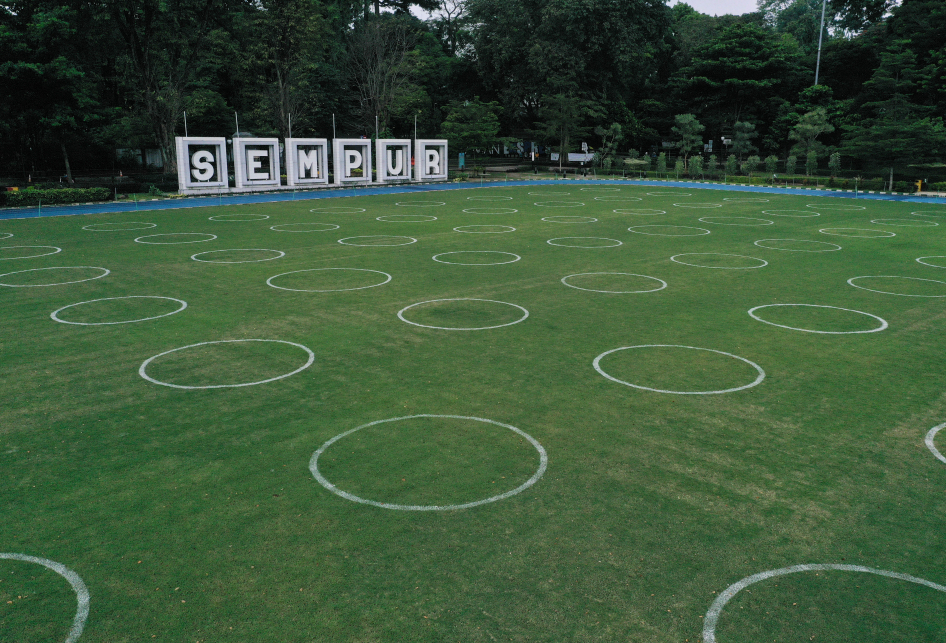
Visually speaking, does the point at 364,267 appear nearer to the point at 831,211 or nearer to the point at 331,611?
the point at 331,611

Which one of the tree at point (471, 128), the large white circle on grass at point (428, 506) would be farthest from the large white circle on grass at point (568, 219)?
the tree at point (471, 128)

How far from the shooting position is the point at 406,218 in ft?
85.9

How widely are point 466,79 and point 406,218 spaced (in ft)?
151

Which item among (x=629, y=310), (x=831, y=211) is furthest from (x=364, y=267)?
(x=831, y=211)

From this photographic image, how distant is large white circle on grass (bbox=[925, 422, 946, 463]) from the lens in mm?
7207

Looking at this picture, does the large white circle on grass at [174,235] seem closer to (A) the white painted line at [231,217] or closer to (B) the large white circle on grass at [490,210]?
(A) the white painted line at [231,217]

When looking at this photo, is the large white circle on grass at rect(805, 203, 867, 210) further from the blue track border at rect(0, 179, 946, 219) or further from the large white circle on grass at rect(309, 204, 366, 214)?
the large white circle on grass at rect(309, 204, 366, 214)

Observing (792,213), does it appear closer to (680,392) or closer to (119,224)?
(680,392)

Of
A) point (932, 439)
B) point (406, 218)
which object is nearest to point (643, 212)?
point (406, 218)

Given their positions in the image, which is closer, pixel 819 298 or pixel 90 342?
pixel 90 342

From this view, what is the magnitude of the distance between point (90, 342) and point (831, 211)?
27.8m

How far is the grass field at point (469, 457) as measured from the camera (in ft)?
16.3

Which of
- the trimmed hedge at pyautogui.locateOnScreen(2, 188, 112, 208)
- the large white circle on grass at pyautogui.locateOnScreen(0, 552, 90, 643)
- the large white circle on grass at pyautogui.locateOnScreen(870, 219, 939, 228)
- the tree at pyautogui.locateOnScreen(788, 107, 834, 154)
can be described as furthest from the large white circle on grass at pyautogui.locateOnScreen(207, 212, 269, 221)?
the tree at pyautogui.locateOnScreen(788, 107, 834, 154)

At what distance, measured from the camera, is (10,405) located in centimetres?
841
